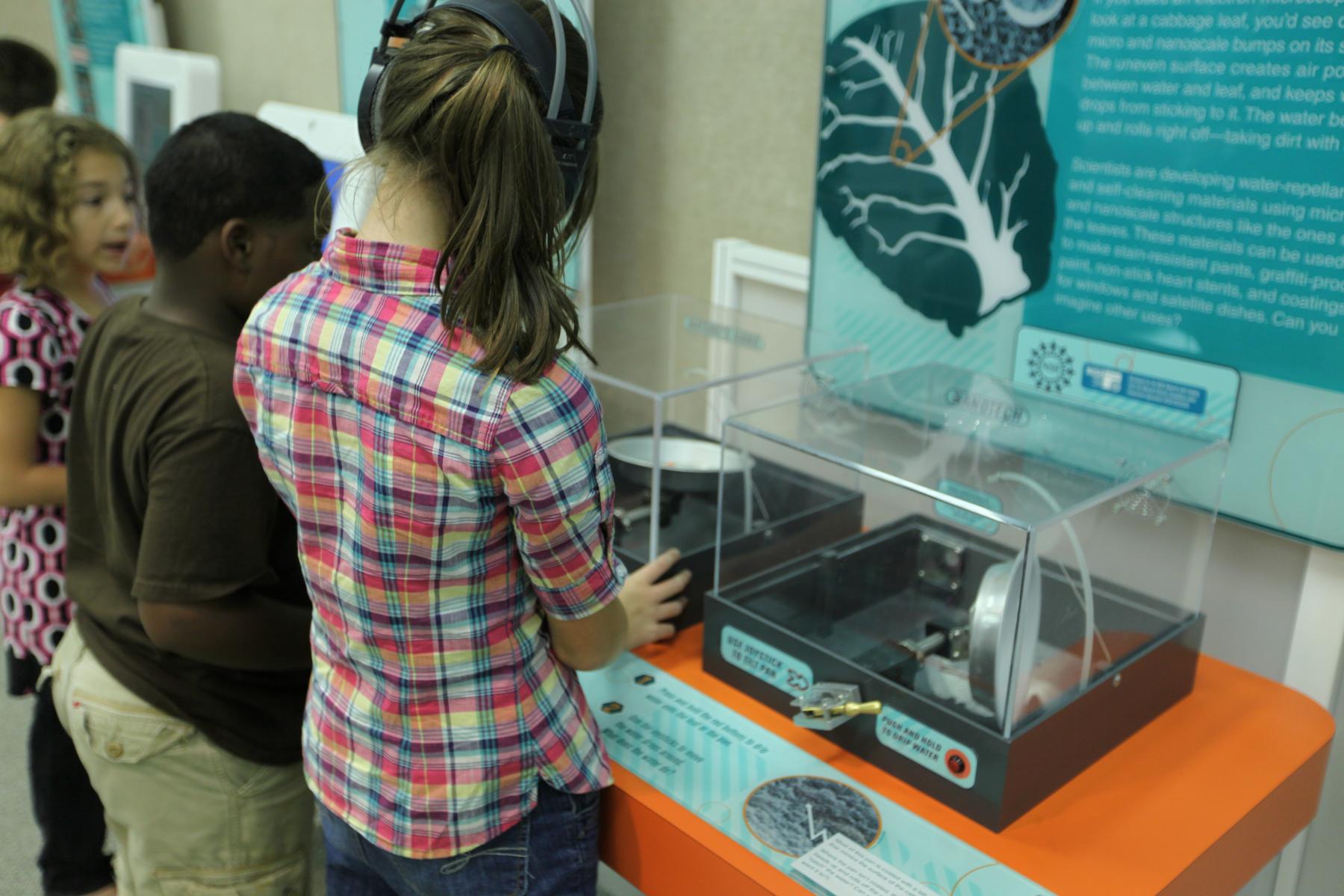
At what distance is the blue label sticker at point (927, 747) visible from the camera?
3.10 ft

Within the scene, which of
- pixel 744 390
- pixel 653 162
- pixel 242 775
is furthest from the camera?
pixel 653 162

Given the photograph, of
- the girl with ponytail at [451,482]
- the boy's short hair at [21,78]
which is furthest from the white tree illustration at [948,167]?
the boy's short hair at [21,78]

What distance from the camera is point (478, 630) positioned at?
83 centimetres

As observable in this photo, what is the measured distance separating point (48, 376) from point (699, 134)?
3.26 ft

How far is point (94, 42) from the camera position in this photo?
2.97m

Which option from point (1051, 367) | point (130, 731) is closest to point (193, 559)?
point (130, 731)

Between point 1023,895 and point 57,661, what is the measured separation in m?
1.05

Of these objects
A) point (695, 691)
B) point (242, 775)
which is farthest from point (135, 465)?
point (695, 691)

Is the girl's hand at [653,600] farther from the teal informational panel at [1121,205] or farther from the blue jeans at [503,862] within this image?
the teal informational panel at [1121,205]

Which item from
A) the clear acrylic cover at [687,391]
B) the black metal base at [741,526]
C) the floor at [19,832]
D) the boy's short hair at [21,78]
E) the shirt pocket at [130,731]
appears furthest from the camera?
the boy's short hair at [21,78]

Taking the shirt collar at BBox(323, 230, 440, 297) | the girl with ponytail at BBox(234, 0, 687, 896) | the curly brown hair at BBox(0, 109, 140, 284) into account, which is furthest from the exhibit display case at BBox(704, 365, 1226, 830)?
the curly brown hair at BBox(0, 109, 140, 284)

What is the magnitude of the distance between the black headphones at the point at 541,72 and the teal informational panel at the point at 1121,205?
25.2 inches

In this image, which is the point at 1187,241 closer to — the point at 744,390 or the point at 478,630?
the point at 744,390

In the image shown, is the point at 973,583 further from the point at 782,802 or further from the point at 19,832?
the point at 19,832
